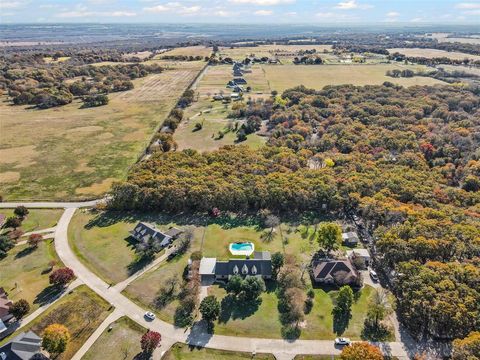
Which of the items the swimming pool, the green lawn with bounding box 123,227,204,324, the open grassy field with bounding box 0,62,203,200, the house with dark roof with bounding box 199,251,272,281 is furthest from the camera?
the open grassy field with bounding box 0,62,203,200

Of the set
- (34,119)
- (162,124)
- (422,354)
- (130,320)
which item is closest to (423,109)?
(162,124)

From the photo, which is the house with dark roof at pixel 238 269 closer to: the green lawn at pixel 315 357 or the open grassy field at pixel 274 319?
the open grassy field at pixel 274 319

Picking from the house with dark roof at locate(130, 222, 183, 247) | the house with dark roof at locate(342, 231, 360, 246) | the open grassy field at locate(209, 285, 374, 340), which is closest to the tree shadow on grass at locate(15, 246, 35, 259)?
the house with dark roof at locate(130, 222, 183, 247)

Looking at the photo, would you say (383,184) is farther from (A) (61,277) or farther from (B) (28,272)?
(B) (28,272)

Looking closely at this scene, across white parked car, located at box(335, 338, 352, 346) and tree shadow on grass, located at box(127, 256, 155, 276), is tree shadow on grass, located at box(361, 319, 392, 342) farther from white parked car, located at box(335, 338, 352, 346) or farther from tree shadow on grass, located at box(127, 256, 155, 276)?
tree shadow on grass, located at box(127, 256, 155, 276)

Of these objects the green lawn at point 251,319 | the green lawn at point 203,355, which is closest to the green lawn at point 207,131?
the green lawn at point 251,319
